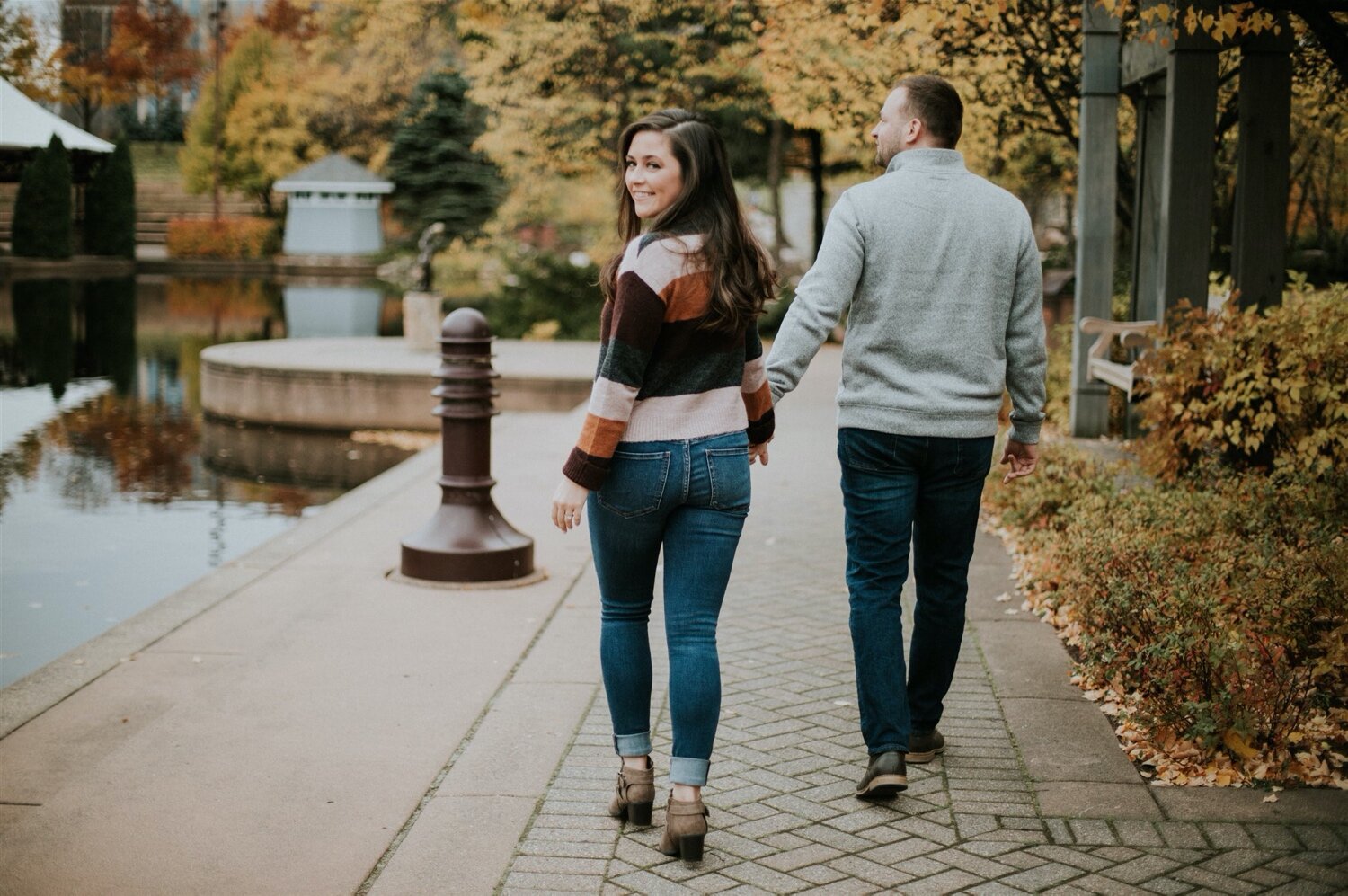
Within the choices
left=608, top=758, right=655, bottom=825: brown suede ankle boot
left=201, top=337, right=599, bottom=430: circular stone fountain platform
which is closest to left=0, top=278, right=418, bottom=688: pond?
left=201, top=337, right=599, bottom=430: circular stone fountain platform

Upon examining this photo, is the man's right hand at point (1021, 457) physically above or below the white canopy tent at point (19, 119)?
below

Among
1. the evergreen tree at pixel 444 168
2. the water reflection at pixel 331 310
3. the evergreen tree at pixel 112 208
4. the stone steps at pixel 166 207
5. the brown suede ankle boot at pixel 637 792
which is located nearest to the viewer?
the brown suede ankle boot at pixel 637 792

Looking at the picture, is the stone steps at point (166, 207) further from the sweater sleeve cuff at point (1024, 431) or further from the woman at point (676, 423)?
the woman at point (676, 423)

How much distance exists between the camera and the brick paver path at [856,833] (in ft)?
11.1

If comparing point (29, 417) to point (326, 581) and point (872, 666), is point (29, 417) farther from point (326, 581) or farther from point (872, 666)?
point (872, 666)

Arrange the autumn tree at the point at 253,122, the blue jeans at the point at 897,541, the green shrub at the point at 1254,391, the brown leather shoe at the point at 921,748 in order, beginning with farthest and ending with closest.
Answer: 1. the autumn tree at the point at 253,122
2. the green shrub at the point at 1254,391
3. the brown leather shoe at the point at 921,748
4. the blue jeans at the point at 897,541

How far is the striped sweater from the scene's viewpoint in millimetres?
3342

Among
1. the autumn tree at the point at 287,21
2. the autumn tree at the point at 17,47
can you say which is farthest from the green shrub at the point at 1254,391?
the autumn tree at the point at 287,21

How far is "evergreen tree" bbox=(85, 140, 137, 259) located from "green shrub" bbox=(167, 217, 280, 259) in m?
2.69

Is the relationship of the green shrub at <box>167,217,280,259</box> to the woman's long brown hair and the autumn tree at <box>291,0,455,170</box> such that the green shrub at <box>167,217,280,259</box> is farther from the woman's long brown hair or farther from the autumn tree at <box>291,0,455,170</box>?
the woman's long brown hair

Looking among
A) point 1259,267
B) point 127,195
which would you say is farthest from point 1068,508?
point 127,195

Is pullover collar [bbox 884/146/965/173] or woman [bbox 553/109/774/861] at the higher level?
pullover collar [bbox 884/146/965/173]

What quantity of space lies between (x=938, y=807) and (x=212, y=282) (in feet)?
146

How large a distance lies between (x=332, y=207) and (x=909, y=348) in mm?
53784
